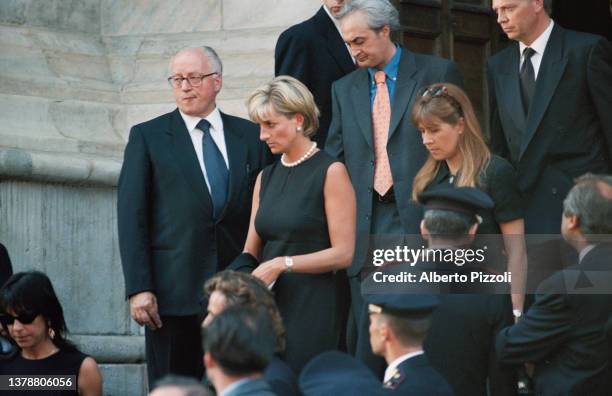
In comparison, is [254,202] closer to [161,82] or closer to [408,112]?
[408,112]

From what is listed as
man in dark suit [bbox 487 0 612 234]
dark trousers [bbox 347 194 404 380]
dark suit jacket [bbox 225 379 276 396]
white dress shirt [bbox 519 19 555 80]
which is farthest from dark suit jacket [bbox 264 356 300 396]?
white dress shirt [bbox 519 19 555 80]

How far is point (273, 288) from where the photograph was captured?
24.5 feet

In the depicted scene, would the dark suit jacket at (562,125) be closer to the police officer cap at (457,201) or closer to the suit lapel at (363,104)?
the suit lapel at (363,104)

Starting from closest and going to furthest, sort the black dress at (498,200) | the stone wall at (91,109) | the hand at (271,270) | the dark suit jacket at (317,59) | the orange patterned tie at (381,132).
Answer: the black dress at (498,200)
the hand at (271,270)
the orange patterned tie at (381,132)
the dark suit jacket at (317,59)
the stone wall at (91,109)

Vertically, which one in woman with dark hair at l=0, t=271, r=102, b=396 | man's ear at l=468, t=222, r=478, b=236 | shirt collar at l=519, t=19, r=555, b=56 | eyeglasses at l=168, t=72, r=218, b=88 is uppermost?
shirt collar at l=519, t=19, r=555, b=56

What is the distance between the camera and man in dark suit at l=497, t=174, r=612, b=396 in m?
6.68

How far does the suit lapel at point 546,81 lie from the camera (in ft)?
25.7

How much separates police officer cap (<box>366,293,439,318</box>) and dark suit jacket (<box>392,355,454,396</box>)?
170mm

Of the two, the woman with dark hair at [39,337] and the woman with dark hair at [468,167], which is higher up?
the woman with dark hair at [468,167]

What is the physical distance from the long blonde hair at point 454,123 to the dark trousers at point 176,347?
4.39 feet

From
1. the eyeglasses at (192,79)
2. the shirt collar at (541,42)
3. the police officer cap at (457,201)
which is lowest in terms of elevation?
the police officer cap at (457,201)

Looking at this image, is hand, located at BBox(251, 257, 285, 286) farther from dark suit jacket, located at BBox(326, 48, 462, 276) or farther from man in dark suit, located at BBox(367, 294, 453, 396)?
man in dark suit, located at BBox(367, 294, 453, 396)

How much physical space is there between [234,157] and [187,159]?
233mm

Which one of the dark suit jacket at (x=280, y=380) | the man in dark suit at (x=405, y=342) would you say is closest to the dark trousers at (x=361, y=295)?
the dark suit jacket at (x=280, y=380)
